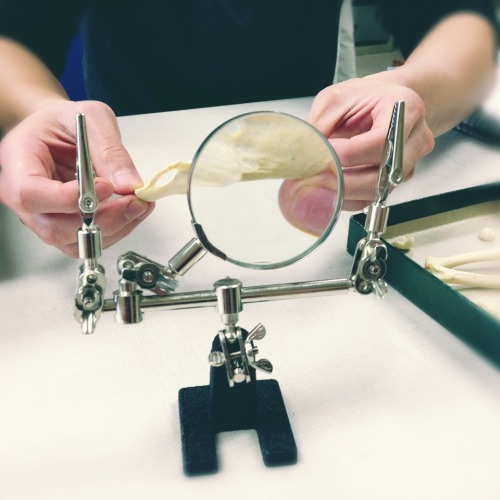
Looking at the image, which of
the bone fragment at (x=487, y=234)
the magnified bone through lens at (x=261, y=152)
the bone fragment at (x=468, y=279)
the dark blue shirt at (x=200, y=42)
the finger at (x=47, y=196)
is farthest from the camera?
the dark blue shirt at (x=200, y=42)

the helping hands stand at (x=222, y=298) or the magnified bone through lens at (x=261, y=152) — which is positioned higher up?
the magnified bone through lens at (x=261, y=152)

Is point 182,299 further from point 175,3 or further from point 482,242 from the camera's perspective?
point 175,3

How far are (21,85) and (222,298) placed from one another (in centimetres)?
70

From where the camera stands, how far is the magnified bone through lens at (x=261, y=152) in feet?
1.51

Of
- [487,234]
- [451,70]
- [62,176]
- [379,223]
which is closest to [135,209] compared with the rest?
[62,176]


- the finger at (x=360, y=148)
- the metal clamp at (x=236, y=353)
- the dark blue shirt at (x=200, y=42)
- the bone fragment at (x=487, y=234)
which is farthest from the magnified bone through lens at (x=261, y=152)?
the dark blue shirt at (x=200, y=42)

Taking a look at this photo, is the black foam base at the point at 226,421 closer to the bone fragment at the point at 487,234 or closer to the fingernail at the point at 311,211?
the fingernail at the point at 311,211

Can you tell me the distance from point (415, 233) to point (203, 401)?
490mm

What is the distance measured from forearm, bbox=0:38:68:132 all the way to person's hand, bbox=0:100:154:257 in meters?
0.14

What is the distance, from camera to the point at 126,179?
725mm

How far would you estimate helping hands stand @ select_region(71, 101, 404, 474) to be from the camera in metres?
0.51

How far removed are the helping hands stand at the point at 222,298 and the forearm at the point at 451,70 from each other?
0.53 meters

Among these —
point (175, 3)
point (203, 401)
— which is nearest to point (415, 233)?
point (203, 401)

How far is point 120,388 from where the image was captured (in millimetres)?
671
